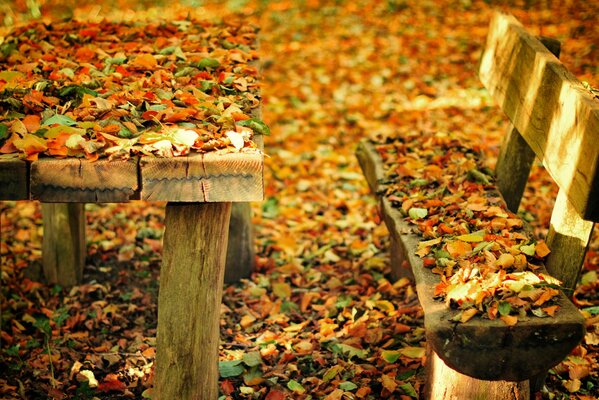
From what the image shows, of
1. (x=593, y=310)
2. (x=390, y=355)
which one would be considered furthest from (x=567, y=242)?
(x=390, y=355)

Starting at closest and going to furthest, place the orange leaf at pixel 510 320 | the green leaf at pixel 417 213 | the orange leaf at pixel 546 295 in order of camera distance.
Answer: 1. the orange leaf at pixel 510 320
2. the orange leaf at pixel 546 295
3. the green leaf at pixel 417 213

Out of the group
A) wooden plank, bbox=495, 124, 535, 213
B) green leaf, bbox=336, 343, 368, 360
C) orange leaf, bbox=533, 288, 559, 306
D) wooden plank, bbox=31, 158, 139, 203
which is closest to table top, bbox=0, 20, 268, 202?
wooden plank, bbox=31, 158, 139, 203

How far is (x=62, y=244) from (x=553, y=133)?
8.04 feet

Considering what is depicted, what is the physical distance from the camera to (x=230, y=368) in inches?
114

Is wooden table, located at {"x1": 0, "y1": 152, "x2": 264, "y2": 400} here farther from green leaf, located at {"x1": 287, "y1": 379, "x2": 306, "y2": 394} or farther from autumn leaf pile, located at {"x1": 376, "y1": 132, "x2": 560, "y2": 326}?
autumn leaf pile, located at {"x1": 376, "y1": 132, "x2": 560, "y2": 326}

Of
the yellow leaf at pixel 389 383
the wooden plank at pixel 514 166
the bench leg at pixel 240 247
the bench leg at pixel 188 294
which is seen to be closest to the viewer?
the bench leg at pixel 188 294

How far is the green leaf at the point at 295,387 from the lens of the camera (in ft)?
8.98

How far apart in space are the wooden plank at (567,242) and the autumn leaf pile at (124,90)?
1131 millimetres

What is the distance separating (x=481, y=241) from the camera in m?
2.48

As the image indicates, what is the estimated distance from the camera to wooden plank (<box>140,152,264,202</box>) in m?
2.02

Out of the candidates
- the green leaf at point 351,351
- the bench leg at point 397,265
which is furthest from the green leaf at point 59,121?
the bench leg at point 397,265

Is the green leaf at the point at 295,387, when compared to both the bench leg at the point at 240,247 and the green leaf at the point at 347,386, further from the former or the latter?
the bench leg at the point at 240,247

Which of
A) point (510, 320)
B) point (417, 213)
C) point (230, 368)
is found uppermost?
point (510, 320)

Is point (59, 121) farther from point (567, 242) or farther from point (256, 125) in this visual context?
point (567, 242)
